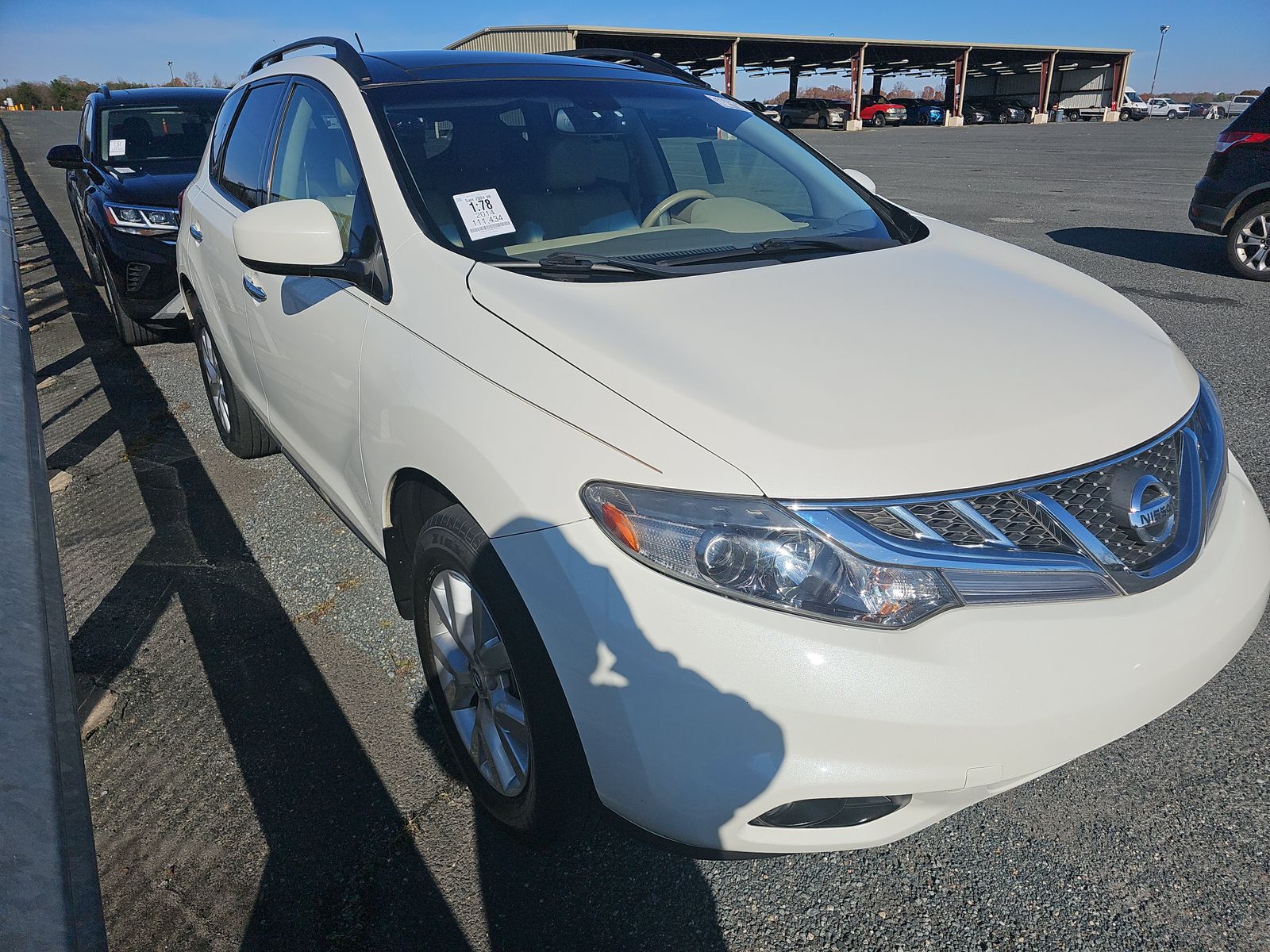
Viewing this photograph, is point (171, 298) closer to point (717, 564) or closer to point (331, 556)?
point (331, 556)

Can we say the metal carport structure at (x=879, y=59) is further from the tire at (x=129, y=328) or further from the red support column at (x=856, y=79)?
the tire at (x=129, y=328)

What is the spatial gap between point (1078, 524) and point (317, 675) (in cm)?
220

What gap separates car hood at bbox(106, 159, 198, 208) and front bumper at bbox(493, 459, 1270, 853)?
5.46 meters

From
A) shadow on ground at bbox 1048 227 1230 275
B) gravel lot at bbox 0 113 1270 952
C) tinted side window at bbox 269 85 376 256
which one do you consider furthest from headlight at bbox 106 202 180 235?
shadow on ground at bbox 1048 227 1230 275

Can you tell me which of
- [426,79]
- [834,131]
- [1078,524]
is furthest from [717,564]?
[834,131]

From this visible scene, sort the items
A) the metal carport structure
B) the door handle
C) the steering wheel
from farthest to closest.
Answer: the metal carport structure
the door handle
the steering wheel

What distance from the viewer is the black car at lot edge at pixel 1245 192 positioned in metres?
7.51

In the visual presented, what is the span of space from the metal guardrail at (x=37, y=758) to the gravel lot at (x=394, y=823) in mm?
951

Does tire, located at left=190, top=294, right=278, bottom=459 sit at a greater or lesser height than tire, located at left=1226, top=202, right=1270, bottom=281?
greater

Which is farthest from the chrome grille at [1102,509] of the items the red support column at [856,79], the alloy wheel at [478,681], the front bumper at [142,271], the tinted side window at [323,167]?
the red support column at [856,79]

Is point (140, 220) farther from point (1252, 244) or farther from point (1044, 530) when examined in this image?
point (1252, 244)

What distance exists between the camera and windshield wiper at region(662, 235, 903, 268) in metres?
2.40

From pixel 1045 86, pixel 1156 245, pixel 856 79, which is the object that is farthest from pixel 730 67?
pixel 1156 245

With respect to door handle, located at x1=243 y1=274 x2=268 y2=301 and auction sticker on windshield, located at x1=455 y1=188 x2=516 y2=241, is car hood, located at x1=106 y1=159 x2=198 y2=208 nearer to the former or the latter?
door handle, located at x1=243 y1=274 x2=268 y2=301
